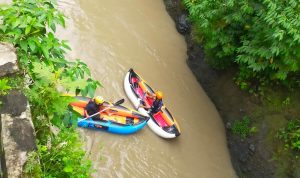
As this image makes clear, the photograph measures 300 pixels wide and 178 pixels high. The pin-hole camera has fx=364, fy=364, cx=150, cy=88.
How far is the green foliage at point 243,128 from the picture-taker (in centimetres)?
1060

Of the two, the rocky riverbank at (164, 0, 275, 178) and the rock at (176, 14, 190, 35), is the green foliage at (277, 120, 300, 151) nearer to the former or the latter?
the rocky riverbank at (164, 0, 275, 178)

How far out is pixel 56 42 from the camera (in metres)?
3.86

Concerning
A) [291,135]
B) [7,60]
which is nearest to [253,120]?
[291,135]

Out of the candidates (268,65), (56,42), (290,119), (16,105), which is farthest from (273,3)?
(16,105)

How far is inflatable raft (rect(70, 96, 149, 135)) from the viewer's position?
31.1 ft

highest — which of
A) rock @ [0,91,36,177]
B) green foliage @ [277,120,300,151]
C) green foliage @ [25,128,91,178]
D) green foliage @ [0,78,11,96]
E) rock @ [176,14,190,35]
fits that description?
green foliage @ [0,78,11,96]

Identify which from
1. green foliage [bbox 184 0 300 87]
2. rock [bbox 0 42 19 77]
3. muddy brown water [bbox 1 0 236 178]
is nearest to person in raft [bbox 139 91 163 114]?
muddy brown water [bbox 1 0 236 178]

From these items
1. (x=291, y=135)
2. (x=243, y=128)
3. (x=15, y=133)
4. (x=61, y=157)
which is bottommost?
(x=291, y=135)

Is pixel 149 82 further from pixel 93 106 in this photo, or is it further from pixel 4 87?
pixel 4 87

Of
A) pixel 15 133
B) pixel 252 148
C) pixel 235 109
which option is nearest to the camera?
pixel 15 133

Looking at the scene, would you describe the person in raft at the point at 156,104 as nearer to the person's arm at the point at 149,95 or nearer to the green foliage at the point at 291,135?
the person's arm at the point at 149,95

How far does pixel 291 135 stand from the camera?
9.75 metres

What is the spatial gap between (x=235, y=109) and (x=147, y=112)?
2.74m

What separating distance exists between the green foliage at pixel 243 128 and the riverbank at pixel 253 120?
0.11m
